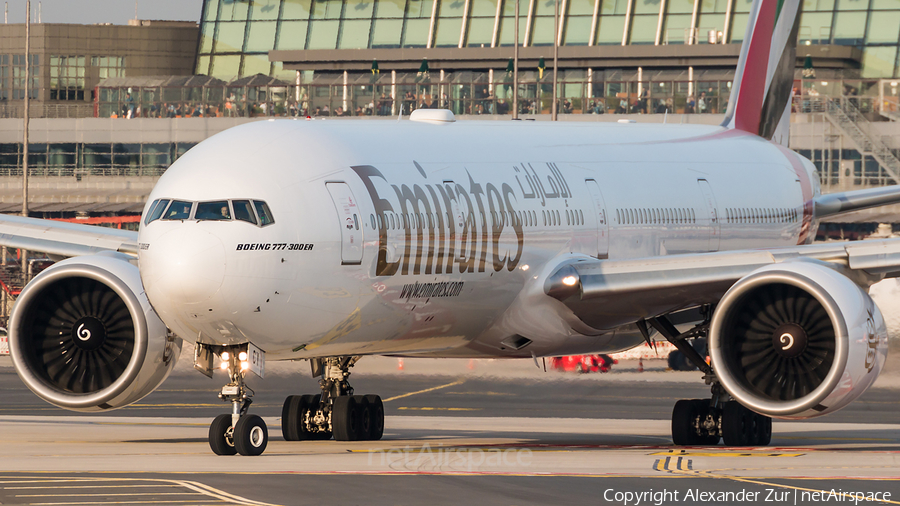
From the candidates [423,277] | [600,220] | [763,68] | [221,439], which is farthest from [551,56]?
[221,439]

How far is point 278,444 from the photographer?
21984 mm

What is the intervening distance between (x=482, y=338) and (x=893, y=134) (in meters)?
49.8

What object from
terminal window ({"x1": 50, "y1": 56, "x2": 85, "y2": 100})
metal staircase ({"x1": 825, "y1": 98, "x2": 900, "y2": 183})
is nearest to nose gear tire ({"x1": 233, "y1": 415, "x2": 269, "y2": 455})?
metal staircase ({"x1": 825, "y1": 98, "x2": 900, "y2": 183})

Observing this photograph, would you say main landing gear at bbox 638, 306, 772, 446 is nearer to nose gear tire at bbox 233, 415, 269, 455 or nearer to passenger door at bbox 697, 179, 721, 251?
passenger door at bbox 697, 179, 721, 251

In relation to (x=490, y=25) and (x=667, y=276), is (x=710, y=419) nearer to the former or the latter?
(x=667, y=276)

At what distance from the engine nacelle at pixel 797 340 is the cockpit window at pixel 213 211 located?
6593 millimetres

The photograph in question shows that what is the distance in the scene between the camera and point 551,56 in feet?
249

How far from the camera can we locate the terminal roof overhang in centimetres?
7419

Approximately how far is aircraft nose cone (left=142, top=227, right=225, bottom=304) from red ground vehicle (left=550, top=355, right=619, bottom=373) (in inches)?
905

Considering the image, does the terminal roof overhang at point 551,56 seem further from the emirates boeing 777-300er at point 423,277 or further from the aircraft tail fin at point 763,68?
the emirates boeing 777-300er at point 423,277

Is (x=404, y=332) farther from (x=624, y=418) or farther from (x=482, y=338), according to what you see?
(x=624, y=418)

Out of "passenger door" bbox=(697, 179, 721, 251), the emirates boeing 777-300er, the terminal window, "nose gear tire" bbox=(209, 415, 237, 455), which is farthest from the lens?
the terminal window

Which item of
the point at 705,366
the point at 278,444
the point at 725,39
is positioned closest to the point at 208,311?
the point at 278,444

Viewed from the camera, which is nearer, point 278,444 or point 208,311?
point 208,311
